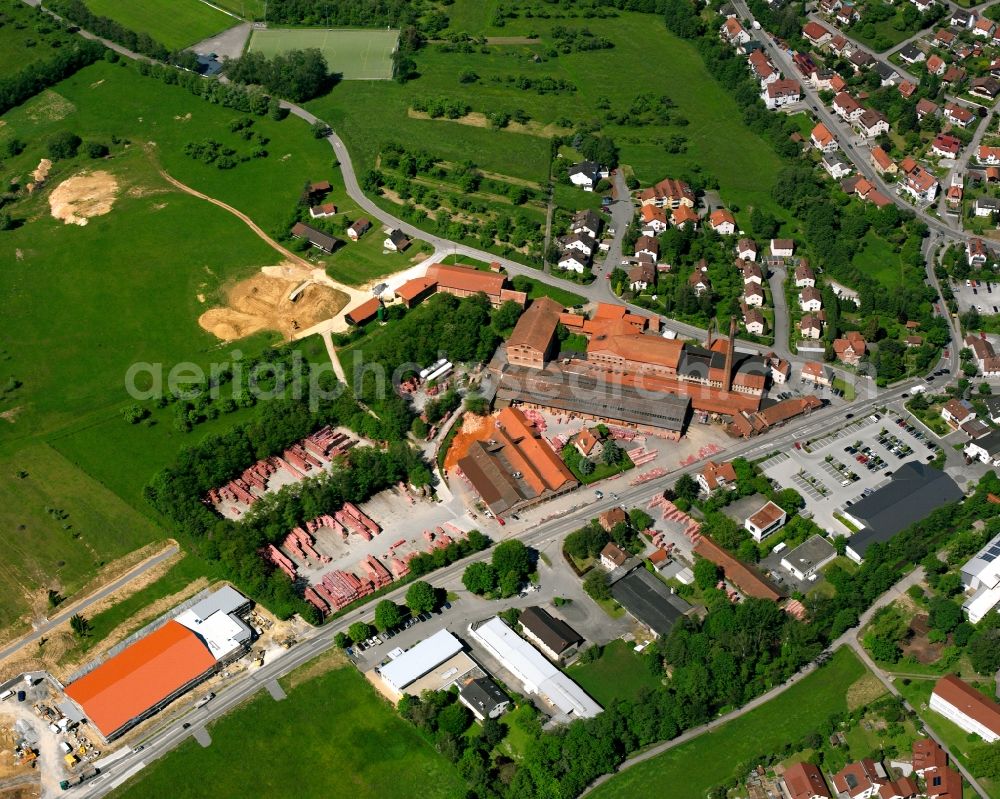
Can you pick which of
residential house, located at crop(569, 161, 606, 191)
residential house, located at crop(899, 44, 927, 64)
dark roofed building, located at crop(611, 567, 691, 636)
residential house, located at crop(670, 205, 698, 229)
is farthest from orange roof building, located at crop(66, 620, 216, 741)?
residential house, located at crop(899, 44, 927, 64)

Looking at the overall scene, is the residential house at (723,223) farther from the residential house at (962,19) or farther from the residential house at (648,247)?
the residential house at (962,19)

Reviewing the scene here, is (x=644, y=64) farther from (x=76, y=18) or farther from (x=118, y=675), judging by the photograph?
(x=118, y=675)

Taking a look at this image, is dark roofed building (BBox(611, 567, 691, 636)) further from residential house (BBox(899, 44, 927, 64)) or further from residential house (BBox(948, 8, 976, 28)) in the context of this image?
residential house (BBox(948, 8, 976, 28))

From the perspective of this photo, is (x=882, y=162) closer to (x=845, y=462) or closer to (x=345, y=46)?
(x=845, y=462)

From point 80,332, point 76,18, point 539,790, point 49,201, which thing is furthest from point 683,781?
point 76,18

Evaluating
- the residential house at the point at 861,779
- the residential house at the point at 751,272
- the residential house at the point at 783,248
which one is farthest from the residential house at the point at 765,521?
the residential house at the point at 783,248

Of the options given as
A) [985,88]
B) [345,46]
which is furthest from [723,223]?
[345,46]

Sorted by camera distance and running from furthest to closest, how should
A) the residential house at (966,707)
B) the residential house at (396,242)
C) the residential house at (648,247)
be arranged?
the residential house at (396,242), the residential house at (648,247), the residential house at (966,707)
